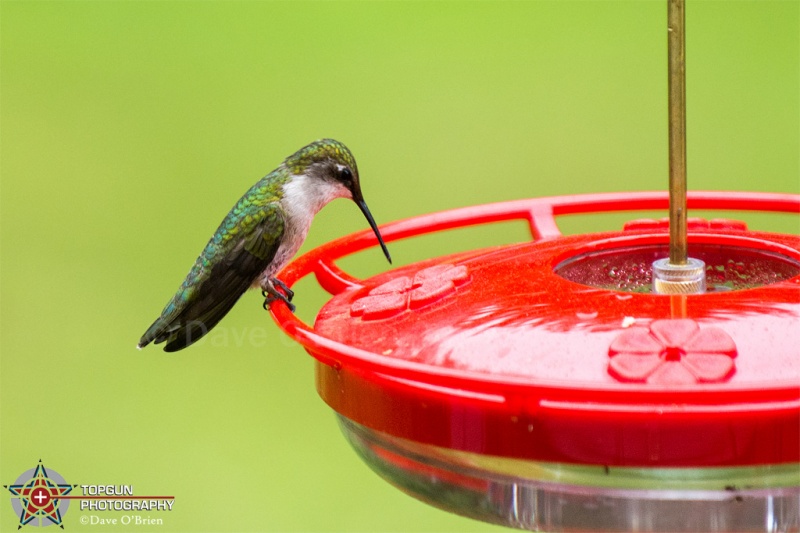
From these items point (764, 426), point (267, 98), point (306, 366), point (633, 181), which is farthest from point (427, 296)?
point (267, 98)

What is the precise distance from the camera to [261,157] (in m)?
7.60

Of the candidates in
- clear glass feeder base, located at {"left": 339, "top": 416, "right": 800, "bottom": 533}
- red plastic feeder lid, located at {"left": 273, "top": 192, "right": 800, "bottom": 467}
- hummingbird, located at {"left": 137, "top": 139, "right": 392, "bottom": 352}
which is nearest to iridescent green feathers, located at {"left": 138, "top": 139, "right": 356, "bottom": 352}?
hummingbird, located at {"left": 137, "top": 139, "right": 392, "bottom": 352}

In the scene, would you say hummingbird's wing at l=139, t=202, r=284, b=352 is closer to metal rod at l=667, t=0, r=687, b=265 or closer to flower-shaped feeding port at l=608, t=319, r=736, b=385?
metal rod at l=667, t=0, r=687, b=265

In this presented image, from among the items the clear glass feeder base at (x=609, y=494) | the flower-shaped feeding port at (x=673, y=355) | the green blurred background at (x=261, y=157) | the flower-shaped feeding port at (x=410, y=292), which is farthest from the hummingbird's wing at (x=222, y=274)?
the green blurred background at (x=261, y=157)

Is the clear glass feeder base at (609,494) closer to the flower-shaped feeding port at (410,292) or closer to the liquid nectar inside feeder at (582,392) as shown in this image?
the liquid nectar inside feeder at (582,392)

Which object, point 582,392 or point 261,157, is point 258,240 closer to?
point 582,392

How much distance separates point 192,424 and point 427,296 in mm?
4936

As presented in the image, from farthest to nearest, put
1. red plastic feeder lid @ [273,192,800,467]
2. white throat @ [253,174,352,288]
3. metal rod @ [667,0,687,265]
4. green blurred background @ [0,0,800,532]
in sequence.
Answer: green blurred background @ [0,0,800,532] → white throat @ [253,174,352,288] → metal rod @ [667,0,687,265] → red plastic feeder lid @ [273,192,800,467]

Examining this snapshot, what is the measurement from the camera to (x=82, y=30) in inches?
347

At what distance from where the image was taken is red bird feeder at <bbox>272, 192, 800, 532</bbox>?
163cm

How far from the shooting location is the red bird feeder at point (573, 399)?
5.35 feet

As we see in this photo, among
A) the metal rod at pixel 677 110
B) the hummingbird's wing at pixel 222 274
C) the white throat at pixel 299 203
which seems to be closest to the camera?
the metal rod at pixel 677 110

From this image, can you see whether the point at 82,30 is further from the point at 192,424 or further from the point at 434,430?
the point at 434,430

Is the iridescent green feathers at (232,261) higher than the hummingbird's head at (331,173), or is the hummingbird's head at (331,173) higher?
the hummingbird's head at (331,173)
